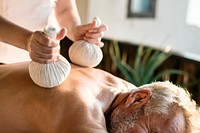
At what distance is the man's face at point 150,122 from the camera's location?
3.43ft

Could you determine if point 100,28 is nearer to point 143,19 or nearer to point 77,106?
point 77,106

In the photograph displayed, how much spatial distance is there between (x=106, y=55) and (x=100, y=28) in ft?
7.29

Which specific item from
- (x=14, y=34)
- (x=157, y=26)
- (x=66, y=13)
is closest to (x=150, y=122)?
(x=14, y=34)

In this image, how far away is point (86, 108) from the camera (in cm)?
103

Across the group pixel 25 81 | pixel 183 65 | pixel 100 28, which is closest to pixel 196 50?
pixel 183 65

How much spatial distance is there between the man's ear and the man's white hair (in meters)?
0.01

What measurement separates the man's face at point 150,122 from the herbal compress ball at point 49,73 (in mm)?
200

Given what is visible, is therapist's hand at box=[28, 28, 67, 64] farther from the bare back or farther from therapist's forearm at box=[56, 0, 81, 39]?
therapist's forearm at box=[56, 0, 81, 39]

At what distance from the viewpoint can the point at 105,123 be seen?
1.06 meters

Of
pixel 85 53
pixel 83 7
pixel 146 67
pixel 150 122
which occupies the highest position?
pixel 85 53

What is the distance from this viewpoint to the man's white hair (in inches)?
42.1

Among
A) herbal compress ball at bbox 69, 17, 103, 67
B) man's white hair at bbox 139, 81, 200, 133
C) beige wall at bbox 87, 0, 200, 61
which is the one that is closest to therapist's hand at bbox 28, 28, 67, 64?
herbal compress ball at bbox 69, 17, 103, 67

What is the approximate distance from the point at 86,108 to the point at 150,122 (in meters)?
0.17

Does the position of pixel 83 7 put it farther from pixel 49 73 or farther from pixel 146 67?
pixel 49 73
